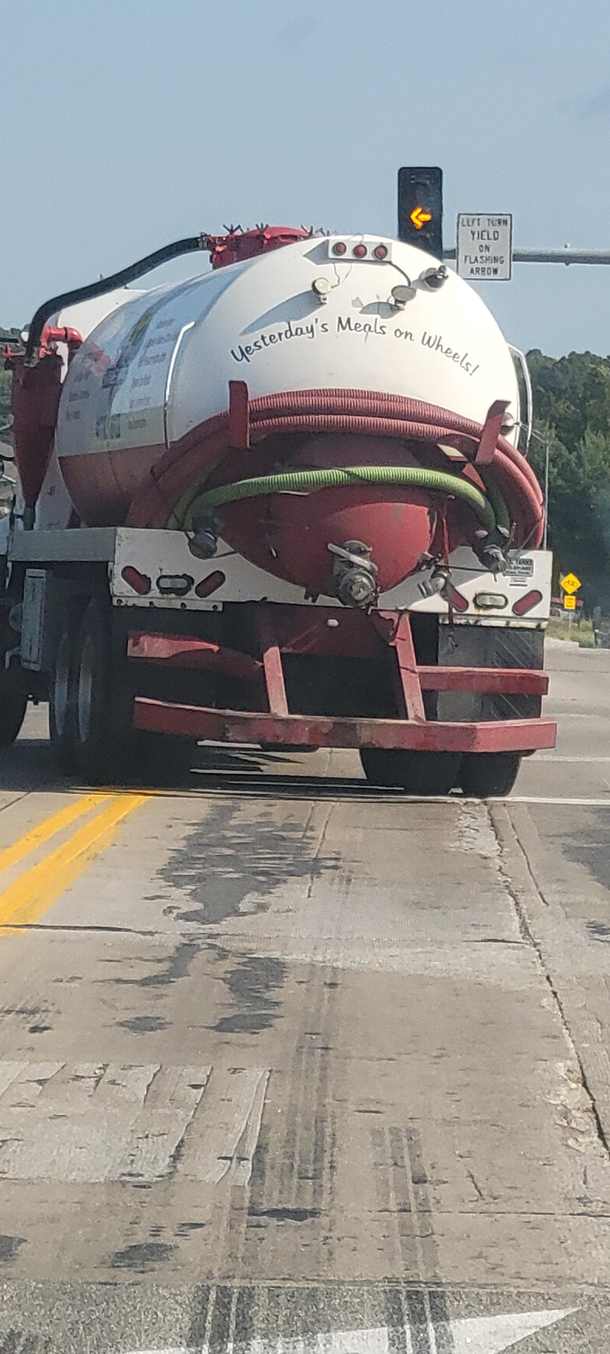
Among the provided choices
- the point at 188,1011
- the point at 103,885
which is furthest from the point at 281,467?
Answer: the point at 188,1011

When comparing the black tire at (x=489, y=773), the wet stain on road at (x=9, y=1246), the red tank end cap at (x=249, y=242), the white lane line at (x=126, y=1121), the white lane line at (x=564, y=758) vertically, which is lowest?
the white lane line at (x=564, y=758)

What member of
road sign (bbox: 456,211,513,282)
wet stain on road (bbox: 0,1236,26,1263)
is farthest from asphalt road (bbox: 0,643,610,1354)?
road sign (bbox: 456,211,513,282)

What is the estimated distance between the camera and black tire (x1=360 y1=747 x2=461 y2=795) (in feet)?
43.3

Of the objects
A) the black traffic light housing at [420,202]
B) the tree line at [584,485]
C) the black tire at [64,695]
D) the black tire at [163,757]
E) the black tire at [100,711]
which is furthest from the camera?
the tree line at [584,485]

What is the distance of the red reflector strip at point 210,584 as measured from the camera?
40.3 ft

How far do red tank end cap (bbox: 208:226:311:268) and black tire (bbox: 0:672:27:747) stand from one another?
3.98 metres

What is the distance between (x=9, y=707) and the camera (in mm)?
16094

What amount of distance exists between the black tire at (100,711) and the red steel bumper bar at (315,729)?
0.84ft

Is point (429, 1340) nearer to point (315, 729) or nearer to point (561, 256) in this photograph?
point (315, 729)

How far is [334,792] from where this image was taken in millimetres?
13219

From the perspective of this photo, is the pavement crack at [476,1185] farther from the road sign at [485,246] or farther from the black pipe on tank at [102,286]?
the road sign at [485,246]

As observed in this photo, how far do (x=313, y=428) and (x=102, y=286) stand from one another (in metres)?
3.64

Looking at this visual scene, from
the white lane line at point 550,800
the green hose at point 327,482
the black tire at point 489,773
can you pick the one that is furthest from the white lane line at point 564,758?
the green hose at point 327,482

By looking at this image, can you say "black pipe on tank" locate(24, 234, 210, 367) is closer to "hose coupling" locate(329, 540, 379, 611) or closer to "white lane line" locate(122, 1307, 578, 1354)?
"hose coupling" locate(329, 540, 379, 611)
